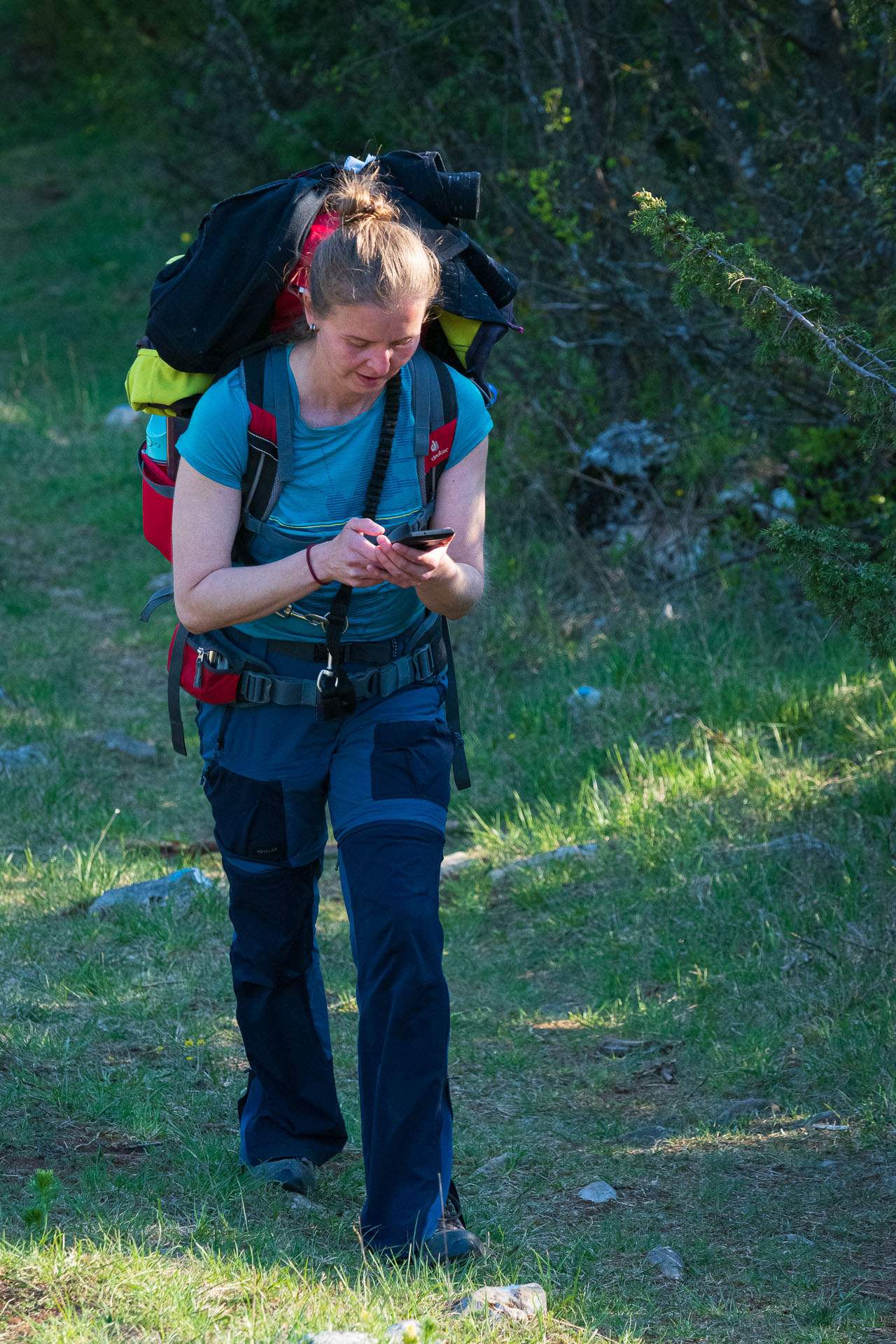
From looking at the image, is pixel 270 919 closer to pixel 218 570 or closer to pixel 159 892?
pixel 218 570

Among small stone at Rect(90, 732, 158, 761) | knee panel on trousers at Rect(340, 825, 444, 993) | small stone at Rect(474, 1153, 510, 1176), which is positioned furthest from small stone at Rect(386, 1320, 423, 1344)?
small stone at Rect(90, 732, 158, 761)

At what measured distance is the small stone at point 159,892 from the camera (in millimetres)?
→ 4961

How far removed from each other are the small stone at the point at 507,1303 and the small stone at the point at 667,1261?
418 millimetres

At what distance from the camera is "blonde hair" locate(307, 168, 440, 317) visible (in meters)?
2.53

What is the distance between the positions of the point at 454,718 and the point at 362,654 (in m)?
0.30

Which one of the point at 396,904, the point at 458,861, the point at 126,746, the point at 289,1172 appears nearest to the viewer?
the point at 396,904

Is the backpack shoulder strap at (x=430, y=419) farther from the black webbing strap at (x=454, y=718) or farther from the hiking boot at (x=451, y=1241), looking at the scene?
the hiking boot at (x=451, y=1241)

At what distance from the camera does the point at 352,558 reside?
8.10 feet

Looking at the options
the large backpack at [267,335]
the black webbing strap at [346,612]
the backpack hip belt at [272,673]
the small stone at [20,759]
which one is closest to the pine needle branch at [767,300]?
the large backpack at [267,335]

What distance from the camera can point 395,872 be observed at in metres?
2.67

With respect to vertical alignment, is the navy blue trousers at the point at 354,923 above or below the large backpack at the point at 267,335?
below

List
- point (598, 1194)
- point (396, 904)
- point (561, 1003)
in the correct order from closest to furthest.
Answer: point (396, 904), point (598, 1194), point (561, 1003)

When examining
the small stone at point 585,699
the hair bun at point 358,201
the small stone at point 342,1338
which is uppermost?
the hair bun at point 358,201

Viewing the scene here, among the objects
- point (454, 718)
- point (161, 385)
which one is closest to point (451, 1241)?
point (454, 718)
